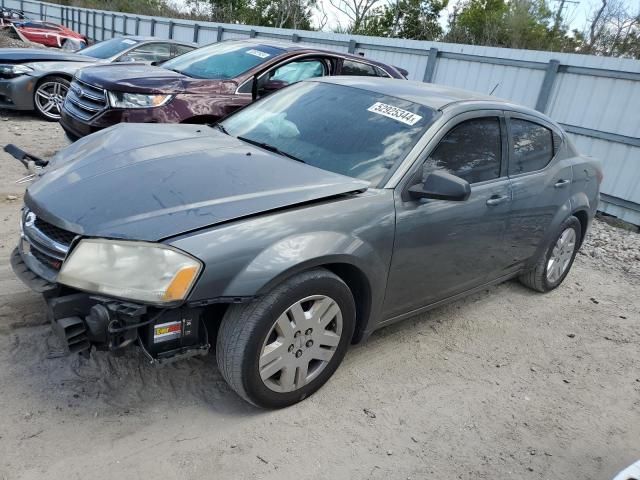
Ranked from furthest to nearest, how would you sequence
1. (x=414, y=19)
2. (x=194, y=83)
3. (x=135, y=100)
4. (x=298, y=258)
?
(x=414, y=19) → (x=194, y=83) → (x=135, y=100) → (x=298, y=258)

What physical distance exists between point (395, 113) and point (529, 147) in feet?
4.34

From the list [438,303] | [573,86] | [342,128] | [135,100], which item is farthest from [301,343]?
[573,86]

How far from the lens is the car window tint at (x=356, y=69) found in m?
6.78

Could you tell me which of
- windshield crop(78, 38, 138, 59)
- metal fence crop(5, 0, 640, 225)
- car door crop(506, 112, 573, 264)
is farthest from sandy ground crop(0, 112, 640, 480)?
windshield crop(78, 38, 138, 59)

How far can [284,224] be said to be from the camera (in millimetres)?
2596

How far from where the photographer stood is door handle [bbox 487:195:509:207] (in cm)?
359

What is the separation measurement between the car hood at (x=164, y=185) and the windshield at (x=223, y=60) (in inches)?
122

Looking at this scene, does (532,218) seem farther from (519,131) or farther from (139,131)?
(139,131)

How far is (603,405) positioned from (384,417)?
1.55m

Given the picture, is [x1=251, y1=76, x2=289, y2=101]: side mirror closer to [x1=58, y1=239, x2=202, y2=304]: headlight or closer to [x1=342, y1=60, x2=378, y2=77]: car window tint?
[x1=342, y1=60, x2=378, y2=77]: car window tint

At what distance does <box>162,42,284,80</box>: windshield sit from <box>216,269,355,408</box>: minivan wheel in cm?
412

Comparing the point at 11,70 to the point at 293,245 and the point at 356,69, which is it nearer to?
the point at 356,69

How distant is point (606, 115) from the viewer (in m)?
8.30

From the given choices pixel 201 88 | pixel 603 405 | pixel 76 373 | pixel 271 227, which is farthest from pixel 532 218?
pixel 201 88
